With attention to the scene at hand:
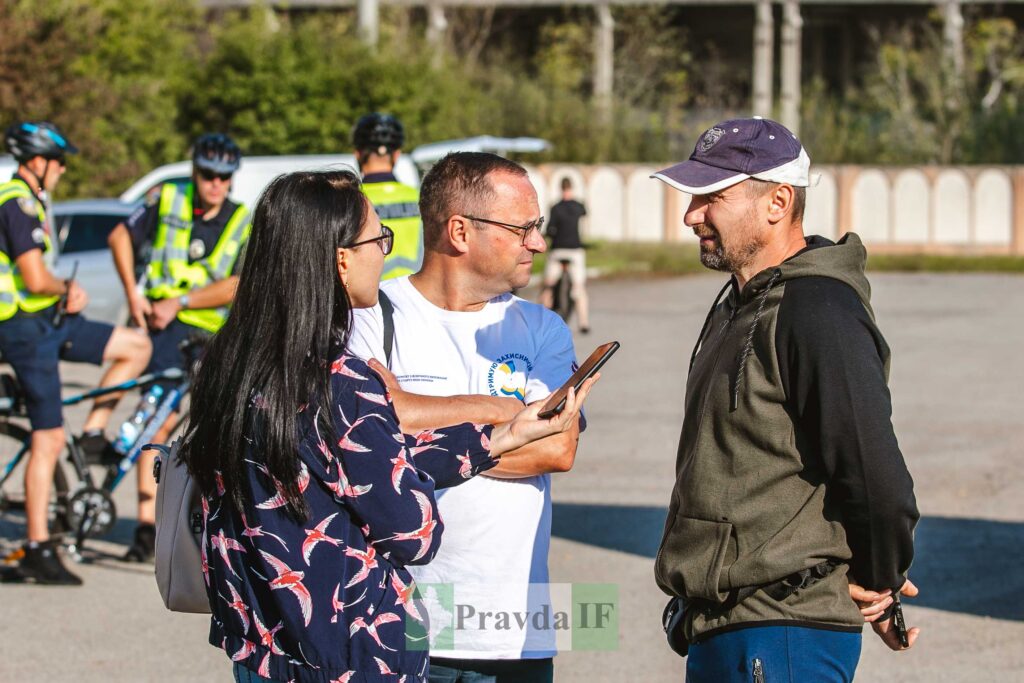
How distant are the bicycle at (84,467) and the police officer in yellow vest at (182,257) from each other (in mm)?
106

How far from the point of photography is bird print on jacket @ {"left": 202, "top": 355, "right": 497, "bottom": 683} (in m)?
2.80

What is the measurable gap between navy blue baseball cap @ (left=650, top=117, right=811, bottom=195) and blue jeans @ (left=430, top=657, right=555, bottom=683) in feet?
3.89

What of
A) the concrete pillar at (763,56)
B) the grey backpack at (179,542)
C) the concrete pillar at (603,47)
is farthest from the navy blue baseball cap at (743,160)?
the concrete pillar at (763,56)

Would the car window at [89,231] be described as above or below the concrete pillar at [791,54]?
below

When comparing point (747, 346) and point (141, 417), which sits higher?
point (747, 346)

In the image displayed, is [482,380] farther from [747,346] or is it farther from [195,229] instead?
[195,229]

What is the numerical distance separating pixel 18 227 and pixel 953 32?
34.7 meters

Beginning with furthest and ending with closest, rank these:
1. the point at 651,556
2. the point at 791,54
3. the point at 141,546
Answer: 1. the point at 791,54
2. the point at 651,556
3. the point at 141,546

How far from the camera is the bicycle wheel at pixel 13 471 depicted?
7.07m

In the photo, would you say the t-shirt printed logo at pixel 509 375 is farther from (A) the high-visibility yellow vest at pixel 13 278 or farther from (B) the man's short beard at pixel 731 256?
(A) the high-visibility yellow vest at pixel 13 278

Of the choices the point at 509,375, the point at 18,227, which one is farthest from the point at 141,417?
the point at 509,375

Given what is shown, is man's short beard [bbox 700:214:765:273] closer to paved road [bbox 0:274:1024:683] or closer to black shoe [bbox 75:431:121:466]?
paved road [bbox 0:274:1024:683]

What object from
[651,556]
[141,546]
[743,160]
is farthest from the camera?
[651,556]

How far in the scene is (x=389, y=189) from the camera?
22.1ft
